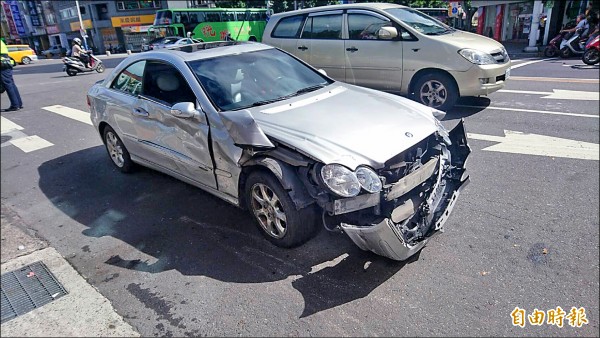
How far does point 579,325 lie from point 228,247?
99.1 inches

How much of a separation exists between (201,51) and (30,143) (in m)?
4.60

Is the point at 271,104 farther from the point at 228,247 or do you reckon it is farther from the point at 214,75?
the point at 228,247

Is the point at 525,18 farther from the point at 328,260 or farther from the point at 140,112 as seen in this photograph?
the point at 328,260

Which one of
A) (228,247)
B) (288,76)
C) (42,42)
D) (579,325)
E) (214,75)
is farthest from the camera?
(42,42)

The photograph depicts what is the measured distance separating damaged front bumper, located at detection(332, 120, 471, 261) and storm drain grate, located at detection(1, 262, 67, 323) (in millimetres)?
2186

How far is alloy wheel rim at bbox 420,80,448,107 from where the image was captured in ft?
21.9

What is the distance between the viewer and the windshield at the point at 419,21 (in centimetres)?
692

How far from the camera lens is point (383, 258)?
117 inches

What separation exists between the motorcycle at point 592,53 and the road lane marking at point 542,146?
7959mm

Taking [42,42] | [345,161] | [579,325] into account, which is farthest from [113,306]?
[42,42]

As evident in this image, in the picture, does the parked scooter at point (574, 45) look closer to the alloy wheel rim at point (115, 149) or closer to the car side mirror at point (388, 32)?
the car side mirror at point (388, 32)

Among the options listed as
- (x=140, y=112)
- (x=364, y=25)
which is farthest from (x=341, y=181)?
(x=364, y=25)

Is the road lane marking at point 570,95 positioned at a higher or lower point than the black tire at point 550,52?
higher

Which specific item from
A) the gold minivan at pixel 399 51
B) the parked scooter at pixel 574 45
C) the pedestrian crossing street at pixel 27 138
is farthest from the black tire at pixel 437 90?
the parked scooter at pixel 574 45
